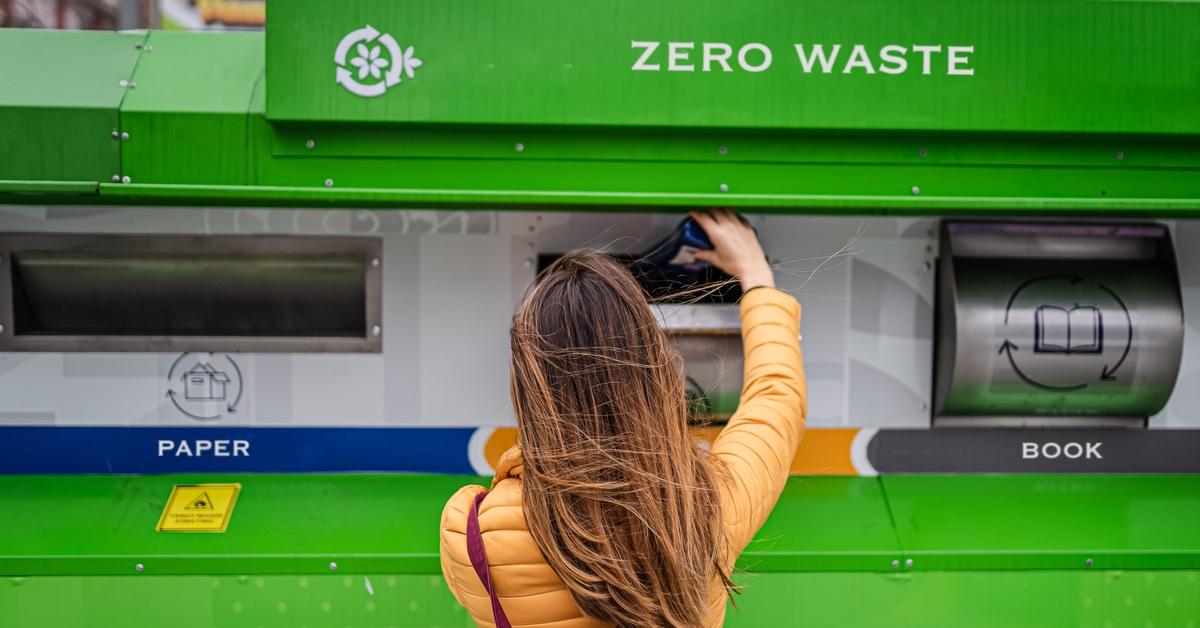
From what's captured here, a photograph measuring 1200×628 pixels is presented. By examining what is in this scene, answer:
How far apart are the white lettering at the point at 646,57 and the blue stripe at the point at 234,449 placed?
0.93 m

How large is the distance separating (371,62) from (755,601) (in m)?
1.30

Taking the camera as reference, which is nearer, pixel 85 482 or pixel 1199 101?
pixel 1199 101

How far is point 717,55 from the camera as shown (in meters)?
1.67

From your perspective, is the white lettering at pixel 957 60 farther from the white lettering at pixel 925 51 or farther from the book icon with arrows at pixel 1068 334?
the book icon with arrows at pixel 1068 334

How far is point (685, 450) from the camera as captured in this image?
1.09 meters

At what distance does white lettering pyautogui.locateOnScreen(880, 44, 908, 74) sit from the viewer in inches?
66.2

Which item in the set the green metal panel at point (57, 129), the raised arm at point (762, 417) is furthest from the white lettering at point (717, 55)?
the green metal panel at point (57, 129)

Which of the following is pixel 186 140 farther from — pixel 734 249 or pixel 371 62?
pixel 734 249

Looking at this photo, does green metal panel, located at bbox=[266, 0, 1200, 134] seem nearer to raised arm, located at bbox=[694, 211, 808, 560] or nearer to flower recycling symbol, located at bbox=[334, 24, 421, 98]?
flower recycling symbol, located at bbox=[334, 24, 421, 98]

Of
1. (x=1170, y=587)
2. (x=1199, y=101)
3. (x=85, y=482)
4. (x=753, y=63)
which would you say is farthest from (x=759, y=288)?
(x=85, y=482)

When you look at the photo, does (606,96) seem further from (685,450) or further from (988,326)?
(988,326)

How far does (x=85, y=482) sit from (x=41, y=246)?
54 cm

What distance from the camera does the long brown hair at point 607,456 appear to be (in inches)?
40.4

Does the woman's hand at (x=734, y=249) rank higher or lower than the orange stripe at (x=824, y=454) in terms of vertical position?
higher
